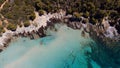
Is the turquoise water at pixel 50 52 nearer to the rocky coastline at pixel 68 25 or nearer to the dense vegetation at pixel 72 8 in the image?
the rocky coastline at pixel 68 25

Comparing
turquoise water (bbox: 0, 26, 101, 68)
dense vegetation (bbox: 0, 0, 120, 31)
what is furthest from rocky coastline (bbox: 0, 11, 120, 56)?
turquoise water (bbox: 0, 26, 101, 68)

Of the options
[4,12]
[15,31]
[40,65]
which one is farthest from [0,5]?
[40,65]

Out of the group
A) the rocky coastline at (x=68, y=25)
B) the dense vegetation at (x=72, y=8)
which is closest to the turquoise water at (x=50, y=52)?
the rocky coastline at (x=68, y=25)

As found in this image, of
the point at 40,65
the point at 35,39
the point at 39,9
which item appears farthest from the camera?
the point at 39,9

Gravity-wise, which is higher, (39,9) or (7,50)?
(39,9)

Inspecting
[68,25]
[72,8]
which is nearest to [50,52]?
[68,25]

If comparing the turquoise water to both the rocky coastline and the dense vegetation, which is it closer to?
the rocky coastline

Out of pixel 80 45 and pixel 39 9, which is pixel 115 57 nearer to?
pixel 80 45
